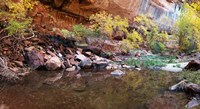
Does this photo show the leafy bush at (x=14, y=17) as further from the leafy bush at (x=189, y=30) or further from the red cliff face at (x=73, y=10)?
the leafy bush at (x=189, y=30)

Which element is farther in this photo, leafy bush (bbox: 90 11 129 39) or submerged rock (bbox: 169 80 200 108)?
leafy bush (bbox: 90 11 129 39)

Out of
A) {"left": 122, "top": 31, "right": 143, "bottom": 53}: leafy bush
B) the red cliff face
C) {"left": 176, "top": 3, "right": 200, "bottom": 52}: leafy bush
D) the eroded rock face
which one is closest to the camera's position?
{"left": 122, "top": 31, "right": 143, "bottom": 53}: leafy bush

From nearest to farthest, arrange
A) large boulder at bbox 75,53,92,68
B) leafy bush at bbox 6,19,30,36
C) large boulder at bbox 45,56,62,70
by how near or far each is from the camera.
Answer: leafy bush at bbox 6,19,30,36 → large boulder at bbox 45,56,62,70 → large boulder at bbox 75,53,92,68

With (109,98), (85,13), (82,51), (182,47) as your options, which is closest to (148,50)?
(182,47)

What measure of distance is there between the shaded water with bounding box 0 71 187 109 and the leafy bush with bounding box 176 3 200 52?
15.7m

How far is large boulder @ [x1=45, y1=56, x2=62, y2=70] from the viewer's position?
1386 centimetres

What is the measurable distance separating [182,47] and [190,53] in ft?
4.50

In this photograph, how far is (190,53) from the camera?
2788 cm

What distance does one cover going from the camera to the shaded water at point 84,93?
7640 millimetres

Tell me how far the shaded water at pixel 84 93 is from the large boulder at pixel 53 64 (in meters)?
0.95

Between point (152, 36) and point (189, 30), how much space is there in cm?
427

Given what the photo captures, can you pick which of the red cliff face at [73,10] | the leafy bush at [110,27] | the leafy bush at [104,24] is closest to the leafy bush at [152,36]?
the red cliff face at [73,10]

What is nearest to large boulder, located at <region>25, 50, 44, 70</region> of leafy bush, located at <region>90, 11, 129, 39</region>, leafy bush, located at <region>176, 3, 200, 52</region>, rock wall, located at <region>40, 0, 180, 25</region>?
leafy bush, located at <region>90, 11, 129, 39</region>

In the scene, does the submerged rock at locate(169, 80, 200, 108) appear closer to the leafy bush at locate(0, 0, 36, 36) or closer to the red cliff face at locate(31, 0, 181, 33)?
the leafy bush at locate(0, 0, 36, 36)
